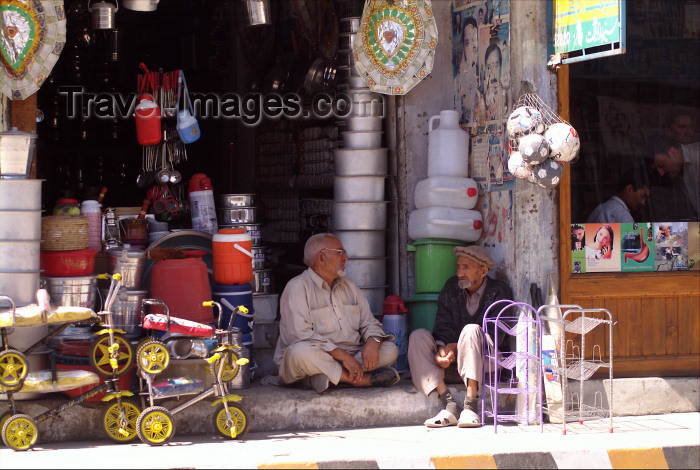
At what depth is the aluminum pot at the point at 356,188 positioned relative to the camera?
300 inches

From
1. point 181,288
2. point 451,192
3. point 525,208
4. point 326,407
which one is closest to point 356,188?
point 451,192

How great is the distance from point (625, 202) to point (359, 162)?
2072 mm

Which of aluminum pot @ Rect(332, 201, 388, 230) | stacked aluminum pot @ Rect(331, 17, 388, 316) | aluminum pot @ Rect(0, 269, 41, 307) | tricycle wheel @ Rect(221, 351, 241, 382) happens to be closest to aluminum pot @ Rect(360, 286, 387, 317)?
stacked aluminum pot @ Rect(331, 17, 388, 316)

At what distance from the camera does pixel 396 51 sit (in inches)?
289

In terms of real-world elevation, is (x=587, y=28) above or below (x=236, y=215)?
above

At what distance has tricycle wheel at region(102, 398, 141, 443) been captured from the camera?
597cm

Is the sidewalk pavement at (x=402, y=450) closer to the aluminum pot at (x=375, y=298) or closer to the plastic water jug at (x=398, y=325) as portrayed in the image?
the plastic water jug at (x=398, y=325)

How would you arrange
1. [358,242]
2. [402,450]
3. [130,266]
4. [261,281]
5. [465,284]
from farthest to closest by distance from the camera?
[261,281] < [358,242] < [465,284] < [130,266] < [402,450]

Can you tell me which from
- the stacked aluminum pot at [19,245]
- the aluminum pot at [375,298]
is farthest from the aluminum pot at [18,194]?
the aluminum pot at [375,298]

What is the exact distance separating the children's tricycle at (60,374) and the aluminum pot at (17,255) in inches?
9.2

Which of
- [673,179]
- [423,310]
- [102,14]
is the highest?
[102,14]

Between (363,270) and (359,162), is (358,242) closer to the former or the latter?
(363,270)

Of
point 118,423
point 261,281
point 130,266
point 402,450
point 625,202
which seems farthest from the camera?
point 261,281

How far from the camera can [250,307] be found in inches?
279
